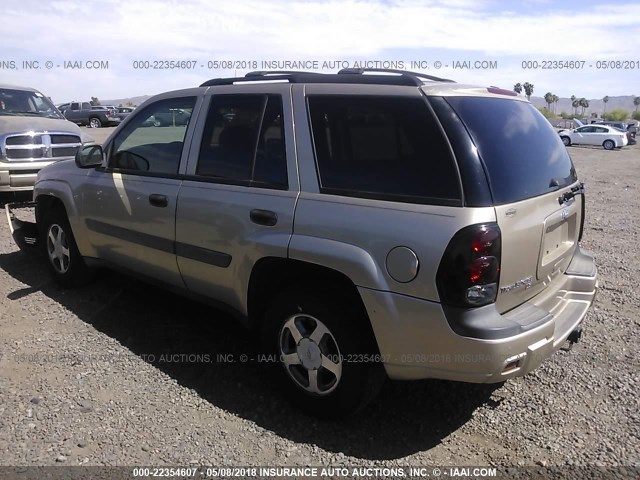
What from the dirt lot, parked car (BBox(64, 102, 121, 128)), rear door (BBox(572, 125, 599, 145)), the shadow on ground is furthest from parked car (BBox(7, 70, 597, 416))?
rear door (BBox(572, 125, 599, 145))

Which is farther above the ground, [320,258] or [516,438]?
[320,258]

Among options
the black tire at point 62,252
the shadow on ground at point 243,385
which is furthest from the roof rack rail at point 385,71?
the black tire at point 62,252

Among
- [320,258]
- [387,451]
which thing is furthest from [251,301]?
[387,451]

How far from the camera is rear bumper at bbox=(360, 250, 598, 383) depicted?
2463 millimetres

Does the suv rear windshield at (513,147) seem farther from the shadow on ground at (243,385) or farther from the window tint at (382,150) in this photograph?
the shadow on ground at (243,385)

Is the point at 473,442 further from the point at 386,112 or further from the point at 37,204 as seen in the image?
the point at 37,204

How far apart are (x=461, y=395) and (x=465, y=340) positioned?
1.06m

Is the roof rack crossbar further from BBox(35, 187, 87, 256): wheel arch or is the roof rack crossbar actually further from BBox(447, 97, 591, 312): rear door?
BBox(35, 187, 87, 256): wheel arch

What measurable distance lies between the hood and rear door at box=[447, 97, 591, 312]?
7.89 m

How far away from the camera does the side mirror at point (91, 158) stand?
14.0ft

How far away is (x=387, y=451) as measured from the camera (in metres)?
2.81

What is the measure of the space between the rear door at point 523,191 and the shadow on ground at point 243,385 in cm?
91

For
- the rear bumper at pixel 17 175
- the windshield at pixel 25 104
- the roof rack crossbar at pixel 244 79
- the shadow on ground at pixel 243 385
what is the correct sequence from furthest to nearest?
1. the windshield at pixel 25 104
2. the rear bumper at pixel 17 175
3. the roof rack crossbar at pixel 244 79
4. the shadow on ground at pixel 243 385

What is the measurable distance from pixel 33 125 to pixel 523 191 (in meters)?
8.35
